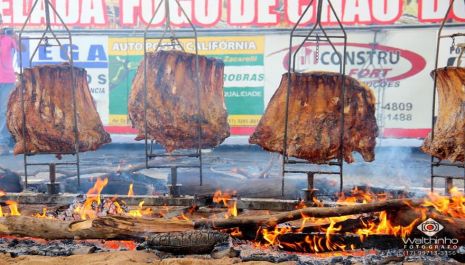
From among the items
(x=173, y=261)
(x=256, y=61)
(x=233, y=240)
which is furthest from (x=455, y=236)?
(x=256, y=61)

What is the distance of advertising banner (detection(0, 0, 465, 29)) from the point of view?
8.56 metres

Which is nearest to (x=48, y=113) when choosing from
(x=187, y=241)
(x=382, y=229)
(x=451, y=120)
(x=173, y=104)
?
(x=173, y=104)

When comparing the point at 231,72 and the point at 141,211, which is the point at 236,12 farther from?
the point at 141,211

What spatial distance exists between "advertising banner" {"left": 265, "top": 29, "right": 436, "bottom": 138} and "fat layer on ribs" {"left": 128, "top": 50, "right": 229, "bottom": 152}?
11.2ft

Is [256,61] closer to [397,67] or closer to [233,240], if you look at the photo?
[397,67]

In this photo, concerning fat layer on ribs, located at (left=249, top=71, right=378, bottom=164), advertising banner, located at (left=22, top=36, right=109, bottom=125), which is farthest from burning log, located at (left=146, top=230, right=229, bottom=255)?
advertising banner, located at (left=22, top=36, right=109, bottom=125)

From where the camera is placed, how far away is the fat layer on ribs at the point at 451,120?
17.0ft

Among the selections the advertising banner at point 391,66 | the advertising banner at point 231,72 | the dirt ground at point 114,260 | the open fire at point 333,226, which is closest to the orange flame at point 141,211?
the open fire at point 333,226

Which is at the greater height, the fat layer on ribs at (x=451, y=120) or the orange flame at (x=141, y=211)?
the fat layer on ribs at (x=451, y=120)

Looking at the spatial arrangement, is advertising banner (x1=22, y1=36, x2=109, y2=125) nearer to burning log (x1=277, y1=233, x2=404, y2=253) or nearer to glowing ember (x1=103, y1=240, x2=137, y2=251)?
glowing ember (x1=103, y1=240, x2=137, y2=251)

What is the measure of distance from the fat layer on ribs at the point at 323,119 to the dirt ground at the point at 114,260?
149 centimetres

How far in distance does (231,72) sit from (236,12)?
0.99m

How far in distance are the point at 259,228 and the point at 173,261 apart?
0.79m

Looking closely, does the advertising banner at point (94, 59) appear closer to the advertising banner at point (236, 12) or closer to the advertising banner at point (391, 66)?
the advertising banner at point (236, 12)
